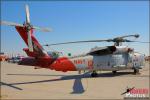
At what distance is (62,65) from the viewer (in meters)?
23.5

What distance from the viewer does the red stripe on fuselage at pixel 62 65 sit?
23169 millimetres

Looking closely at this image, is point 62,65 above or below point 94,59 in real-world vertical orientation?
below

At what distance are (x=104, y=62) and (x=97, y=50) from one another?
157 centimetres

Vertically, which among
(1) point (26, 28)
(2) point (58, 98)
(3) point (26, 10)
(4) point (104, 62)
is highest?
(3) point (26, 10)

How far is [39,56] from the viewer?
22.1 metres

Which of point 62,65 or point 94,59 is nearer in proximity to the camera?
point 62,65

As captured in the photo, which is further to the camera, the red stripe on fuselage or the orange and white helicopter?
the red stripe on fuselage

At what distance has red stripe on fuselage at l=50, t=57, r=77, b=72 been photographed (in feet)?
Result: 76.0

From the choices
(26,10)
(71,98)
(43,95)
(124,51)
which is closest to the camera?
(71,98)

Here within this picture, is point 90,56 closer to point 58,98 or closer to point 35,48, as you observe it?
point 35,48

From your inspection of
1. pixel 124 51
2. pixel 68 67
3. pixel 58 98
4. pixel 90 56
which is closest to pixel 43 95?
pixel 58 98

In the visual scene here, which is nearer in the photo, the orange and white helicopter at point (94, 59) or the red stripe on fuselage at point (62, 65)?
the orange and white helicopter at point (94, 59)

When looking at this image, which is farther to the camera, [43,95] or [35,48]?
[35,48]

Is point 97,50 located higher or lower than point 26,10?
lower
